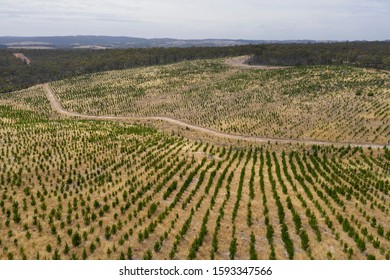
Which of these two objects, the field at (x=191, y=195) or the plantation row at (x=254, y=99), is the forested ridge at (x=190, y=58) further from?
the field at (x=191, y=195)

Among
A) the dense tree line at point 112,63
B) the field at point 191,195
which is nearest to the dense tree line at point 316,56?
the dense tree line at point 112,63

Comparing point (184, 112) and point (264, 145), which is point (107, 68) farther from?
point (264, 145)

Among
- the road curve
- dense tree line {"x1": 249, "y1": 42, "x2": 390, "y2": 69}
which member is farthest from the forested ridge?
the road curve

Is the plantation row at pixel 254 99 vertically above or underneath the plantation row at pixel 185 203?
above

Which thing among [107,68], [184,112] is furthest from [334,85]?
[107,68]

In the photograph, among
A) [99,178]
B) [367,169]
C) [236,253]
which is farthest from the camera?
[367,169]

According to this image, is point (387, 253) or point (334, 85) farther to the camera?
point (334, 85)
